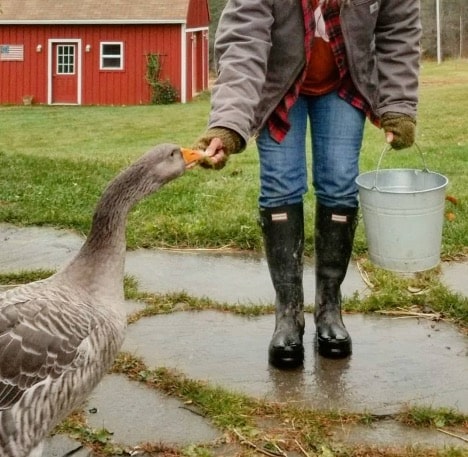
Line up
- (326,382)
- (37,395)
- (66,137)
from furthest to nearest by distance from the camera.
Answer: (66,137), (326,382), (37,395)

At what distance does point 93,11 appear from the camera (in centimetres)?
3045

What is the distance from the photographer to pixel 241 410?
10.8 feet

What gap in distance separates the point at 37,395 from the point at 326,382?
134 centimetres

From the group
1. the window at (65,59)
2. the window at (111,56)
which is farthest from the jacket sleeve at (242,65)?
the window at (65,59)

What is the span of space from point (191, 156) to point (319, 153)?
0.91 metres

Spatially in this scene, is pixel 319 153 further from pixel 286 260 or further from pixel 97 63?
pixel 97 63

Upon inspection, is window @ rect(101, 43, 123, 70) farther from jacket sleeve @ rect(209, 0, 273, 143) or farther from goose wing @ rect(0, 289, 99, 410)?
goose wing @ rect(0, 289, 99, 410)

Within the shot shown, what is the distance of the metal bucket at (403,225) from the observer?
11.9 feet

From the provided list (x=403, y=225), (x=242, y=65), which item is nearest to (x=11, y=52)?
(x=242, y=65)

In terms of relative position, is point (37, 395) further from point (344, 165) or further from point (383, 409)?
point (344, 165)

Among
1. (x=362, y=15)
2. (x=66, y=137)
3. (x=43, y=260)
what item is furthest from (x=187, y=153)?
(x=66, y=137)

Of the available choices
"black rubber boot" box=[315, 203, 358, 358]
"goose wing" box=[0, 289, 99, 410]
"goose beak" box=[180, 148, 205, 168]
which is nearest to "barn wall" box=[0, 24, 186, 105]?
"black rubber boot" box=[315, 203, 358, 358]

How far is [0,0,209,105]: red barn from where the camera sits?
97.9 ft

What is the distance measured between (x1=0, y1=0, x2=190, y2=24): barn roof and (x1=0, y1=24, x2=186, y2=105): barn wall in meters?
0.32
